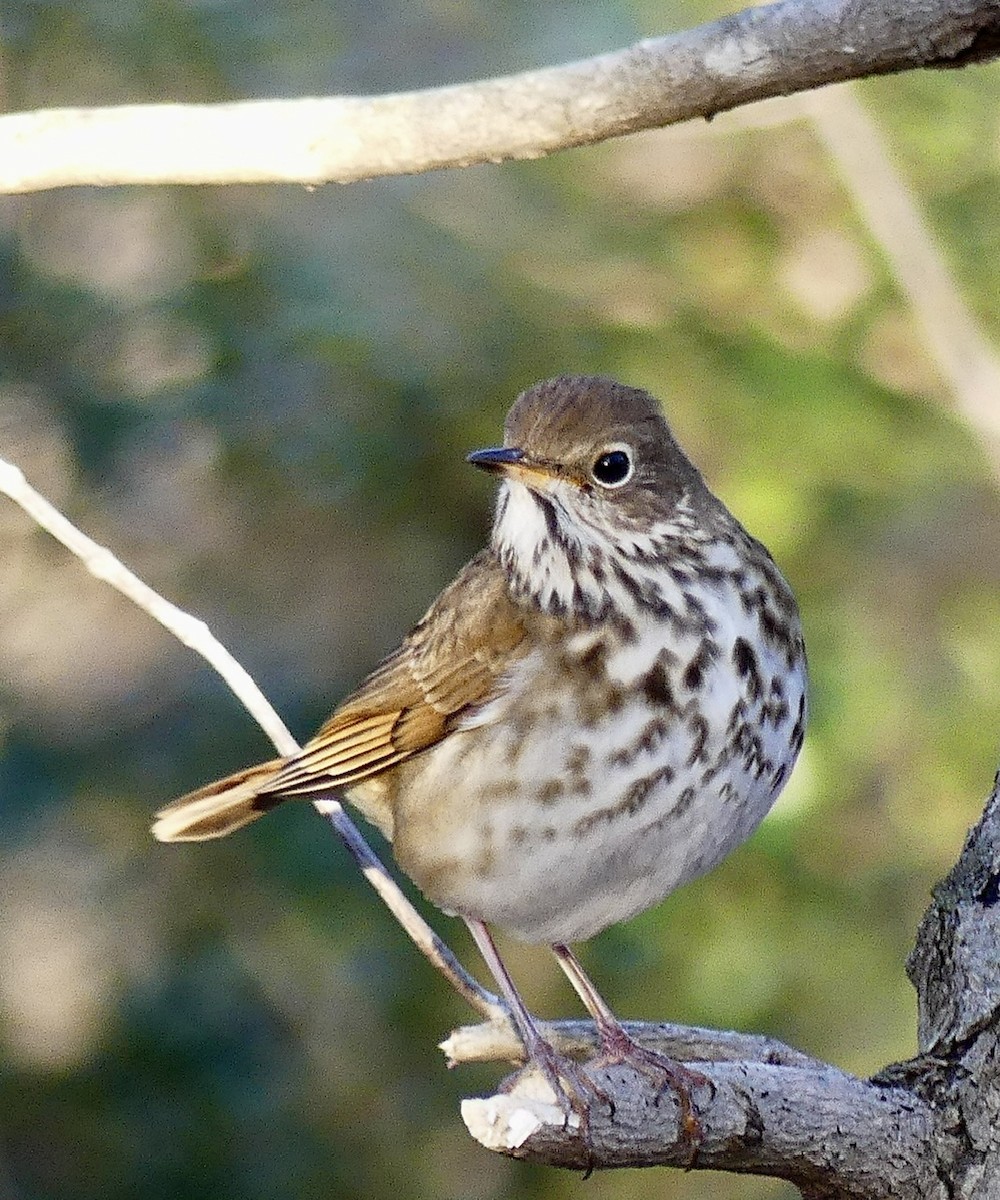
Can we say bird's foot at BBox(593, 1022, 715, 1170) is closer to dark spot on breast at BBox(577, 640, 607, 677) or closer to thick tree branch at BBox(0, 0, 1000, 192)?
dark spot on breast at BBox(577, 640, 607, 677)

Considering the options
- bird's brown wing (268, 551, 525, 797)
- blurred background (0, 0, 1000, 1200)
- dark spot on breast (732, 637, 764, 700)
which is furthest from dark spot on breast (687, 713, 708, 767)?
blurred background (0, 0, 1000, 1200)

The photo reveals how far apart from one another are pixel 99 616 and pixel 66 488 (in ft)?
3.73

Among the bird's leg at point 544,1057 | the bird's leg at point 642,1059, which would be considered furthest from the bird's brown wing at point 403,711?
the bird's leg at point 642,1059

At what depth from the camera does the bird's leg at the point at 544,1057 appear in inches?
98.8

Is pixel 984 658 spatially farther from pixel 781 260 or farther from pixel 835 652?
pixel 781 260

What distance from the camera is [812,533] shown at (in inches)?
189

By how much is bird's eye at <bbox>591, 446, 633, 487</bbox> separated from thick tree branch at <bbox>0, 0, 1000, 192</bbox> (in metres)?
1.05

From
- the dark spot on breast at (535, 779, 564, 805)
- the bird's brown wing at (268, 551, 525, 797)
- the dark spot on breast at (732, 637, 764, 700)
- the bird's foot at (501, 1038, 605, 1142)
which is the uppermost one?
the bird's brown wing at (268, 551, 525, 797)

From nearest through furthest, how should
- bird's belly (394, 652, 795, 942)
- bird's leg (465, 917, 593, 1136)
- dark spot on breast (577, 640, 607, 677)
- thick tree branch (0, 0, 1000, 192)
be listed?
1. thick tree branch (0, 0, 1000, 192)
2. bird's leg (465, 917, 593, 1136)
3. bird's belly (394, 652, 795, 942)
4. dark spot on breast (577, 640, 607, 677)

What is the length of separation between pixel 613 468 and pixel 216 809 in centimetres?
95

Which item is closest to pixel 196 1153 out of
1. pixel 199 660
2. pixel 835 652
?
pixel 199 660

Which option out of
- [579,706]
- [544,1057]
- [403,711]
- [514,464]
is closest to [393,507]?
[403,711]

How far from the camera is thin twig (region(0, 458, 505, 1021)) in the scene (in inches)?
112

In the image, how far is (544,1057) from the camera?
116 inches
